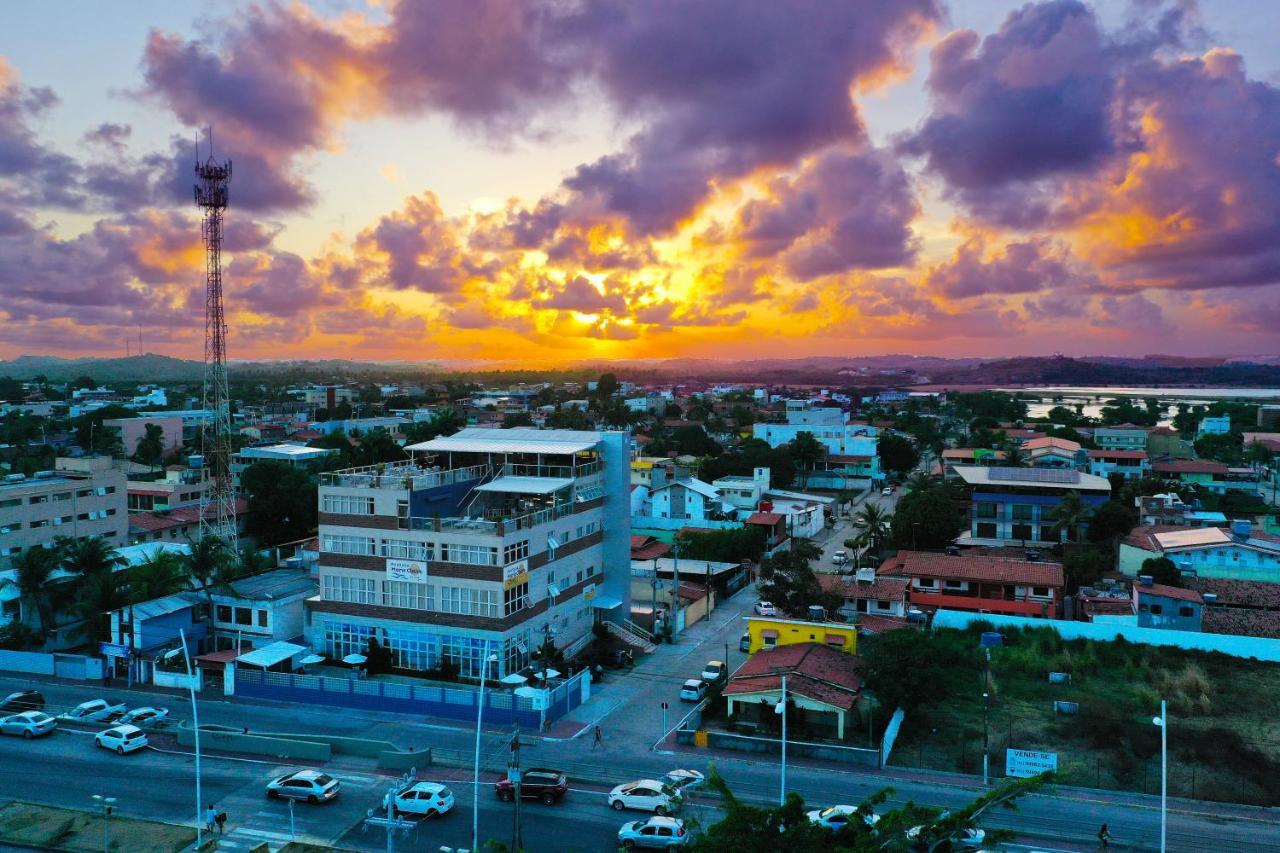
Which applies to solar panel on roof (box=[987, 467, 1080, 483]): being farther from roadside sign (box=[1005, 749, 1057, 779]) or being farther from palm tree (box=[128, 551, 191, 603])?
palm tree (box=[128, 551, 191, 603])

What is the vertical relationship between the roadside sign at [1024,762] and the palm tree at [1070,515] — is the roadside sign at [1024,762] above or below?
below

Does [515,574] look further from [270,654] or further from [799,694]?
[799,694]

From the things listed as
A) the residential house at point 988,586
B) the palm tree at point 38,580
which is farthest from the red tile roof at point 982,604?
the palm tree at point 38,580

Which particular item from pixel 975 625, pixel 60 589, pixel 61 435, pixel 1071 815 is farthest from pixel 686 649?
pixel 61 435

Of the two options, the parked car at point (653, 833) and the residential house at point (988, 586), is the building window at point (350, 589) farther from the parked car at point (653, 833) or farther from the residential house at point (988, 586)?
the residential house at point (988, 586)

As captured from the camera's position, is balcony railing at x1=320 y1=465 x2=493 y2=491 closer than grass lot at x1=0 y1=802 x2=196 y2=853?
No

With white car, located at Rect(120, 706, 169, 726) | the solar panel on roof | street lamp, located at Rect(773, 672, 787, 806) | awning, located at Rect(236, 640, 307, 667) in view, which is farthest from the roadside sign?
the solar panel on roof
